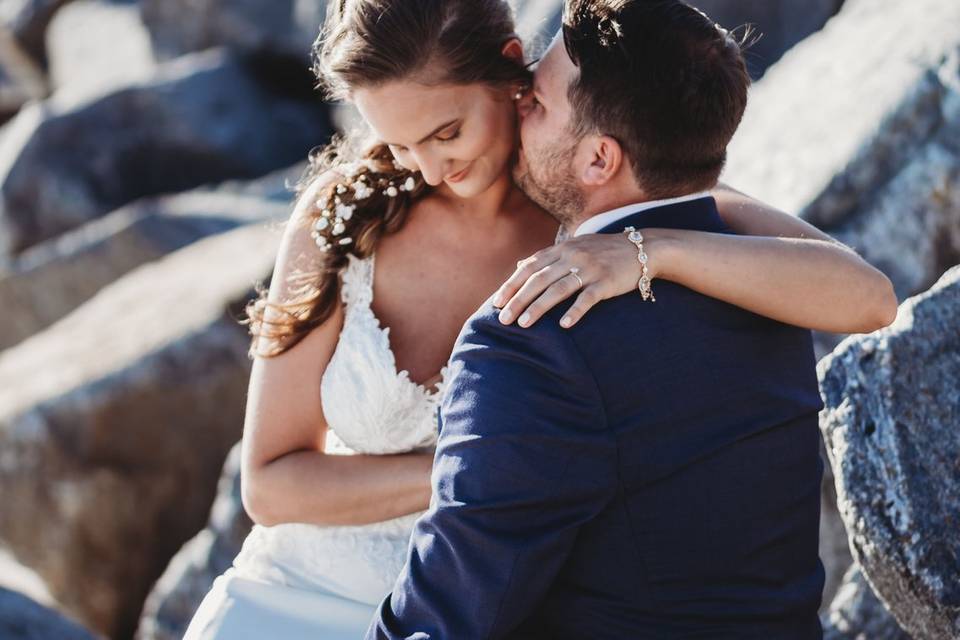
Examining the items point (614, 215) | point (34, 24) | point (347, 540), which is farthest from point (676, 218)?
point (34, 24)

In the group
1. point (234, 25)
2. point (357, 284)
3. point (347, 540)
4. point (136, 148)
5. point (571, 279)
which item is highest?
point (571, 279)

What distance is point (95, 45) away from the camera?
1222 cm

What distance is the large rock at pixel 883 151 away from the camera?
326cm

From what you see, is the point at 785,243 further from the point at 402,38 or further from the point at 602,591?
the point at 402,38

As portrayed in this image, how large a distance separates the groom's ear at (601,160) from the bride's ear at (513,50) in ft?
2.29

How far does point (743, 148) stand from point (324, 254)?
1537 millimetres

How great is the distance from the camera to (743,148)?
380 cm

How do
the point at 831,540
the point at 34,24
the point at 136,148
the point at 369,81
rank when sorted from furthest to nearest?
the point at 34,24 < the point at 136,148 < the point at 831,540 < the point at 369,81

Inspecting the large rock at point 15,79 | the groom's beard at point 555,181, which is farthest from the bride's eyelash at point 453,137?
the large rock at point 15,79

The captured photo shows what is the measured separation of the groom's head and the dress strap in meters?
0.85

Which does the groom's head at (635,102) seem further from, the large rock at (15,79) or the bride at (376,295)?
the large rock at (15,79)

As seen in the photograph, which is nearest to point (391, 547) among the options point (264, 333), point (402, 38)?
point (264, 333)

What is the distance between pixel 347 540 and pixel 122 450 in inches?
116

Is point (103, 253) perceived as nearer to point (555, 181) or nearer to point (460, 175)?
point (460, 175)
